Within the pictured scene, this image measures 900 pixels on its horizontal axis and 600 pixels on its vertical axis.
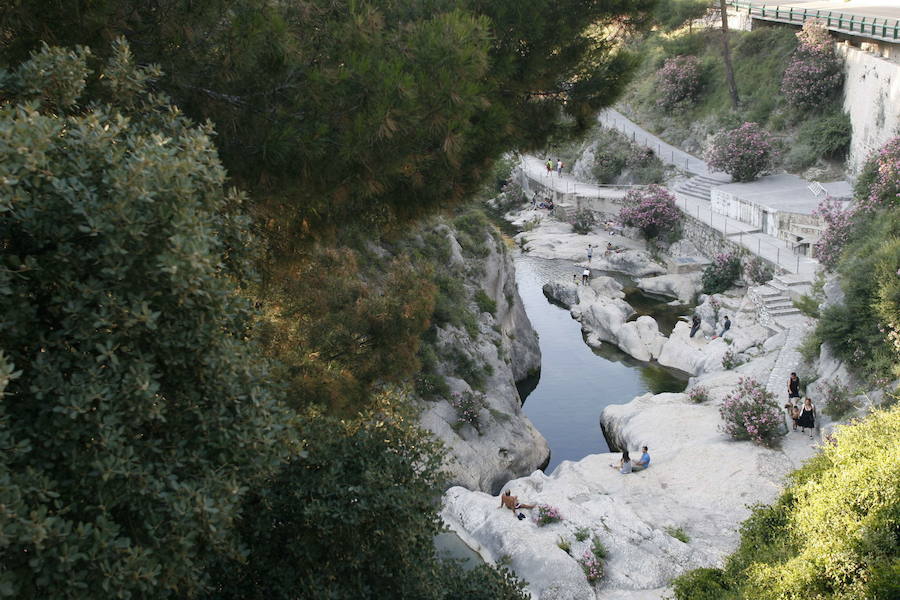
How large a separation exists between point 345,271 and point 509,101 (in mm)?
2775

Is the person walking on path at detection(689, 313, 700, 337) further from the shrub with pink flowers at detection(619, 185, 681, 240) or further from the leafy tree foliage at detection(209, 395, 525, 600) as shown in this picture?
the leafy tree foliage at detection(209, 395, 525, 600)

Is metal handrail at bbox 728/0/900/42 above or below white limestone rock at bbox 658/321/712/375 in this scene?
above

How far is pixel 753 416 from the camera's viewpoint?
659 inches

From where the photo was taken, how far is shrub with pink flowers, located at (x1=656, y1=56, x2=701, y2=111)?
42688mm

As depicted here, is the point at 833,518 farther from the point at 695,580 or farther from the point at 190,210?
the point at 190,210

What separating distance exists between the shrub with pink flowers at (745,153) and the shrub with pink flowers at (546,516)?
24.3m

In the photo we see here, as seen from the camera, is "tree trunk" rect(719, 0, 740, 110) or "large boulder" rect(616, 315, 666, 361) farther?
"tree trunk" rect(719, 0, 740, 110)

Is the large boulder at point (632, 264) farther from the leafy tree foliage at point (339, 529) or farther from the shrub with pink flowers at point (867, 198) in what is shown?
the leafy tree foliage at point (339, 529)

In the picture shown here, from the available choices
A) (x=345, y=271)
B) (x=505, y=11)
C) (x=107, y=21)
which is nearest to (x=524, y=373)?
(x=345, y=271)

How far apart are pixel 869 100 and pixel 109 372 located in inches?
1213

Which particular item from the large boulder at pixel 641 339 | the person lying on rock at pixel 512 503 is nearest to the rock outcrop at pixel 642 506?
the person lying on rock at pixel 512 503

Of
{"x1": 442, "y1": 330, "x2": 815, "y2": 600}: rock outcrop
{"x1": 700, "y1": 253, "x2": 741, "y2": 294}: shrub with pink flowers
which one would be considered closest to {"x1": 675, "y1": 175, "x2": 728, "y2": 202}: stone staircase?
{"x1": 700, "y1": 253, "x2": 741, "y2": 294}: shrub with pink flowers

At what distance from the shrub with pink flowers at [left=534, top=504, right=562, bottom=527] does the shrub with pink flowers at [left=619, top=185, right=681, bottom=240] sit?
73.3 ft

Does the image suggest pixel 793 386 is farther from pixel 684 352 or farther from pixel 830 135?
pixel 830 135
